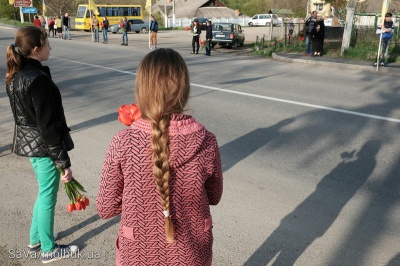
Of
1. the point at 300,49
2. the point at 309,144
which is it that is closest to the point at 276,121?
the point at 309,144

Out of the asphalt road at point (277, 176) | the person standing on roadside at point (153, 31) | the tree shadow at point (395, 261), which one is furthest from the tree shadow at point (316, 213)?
the person standing on roadside at point (153, 31)

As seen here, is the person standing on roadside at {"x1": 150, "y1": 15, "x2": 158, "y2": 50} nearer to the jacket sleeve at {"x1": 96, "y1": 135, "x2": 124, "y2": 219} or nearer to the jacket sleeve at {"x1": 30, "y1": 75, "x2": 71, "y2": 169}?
the jacket sleeve at {"x1": 30, "y1": 75, "x2": 71, "y2": 169}

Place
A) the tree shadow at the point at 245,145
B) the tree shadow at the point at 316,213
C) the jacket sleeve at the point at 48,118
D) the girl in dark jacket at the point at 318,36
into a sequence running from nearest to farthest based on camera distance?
the jacket sleeve at the point at 48,118, the tree shadow at the point at 316,213, the tree shadow at the point at 245,145, the girl in dark jacket at the point at 318,36

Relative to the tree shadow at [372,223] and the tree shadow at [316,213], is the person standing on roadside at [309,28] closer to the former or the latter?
the tree shadow at [316,213]

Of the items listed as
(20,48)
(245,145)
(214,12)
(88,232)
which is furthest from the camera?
(214,12)

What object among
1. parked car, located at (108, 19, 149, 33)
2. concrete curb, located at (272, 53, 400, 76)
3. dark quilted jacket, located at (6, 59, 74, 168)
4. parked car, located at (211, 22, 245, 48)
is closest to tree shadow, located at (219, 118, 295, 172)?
dark quilted jacket, located at (6, 59, 74, 168)

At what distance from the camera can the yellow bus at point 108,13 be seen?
44625 millimetres

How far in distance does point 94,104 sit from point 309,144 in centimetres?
493

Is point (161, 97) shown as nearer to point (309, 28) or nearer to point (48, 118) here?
point (48, 118)

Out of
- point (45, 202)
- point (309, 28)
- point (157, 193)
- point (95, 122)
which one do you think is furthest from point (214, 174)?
point (309, 28)

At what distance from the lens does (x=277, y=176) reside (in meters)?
4.99

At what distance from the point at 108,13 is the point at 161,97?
155 ft

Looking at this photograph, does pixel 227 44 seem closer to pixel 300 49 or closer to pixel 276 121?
pixel 300 49

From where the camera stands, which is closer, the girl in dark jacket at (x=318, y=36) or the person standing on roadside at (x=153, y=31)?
the girl in dark jacket at (x=318, y=36)
